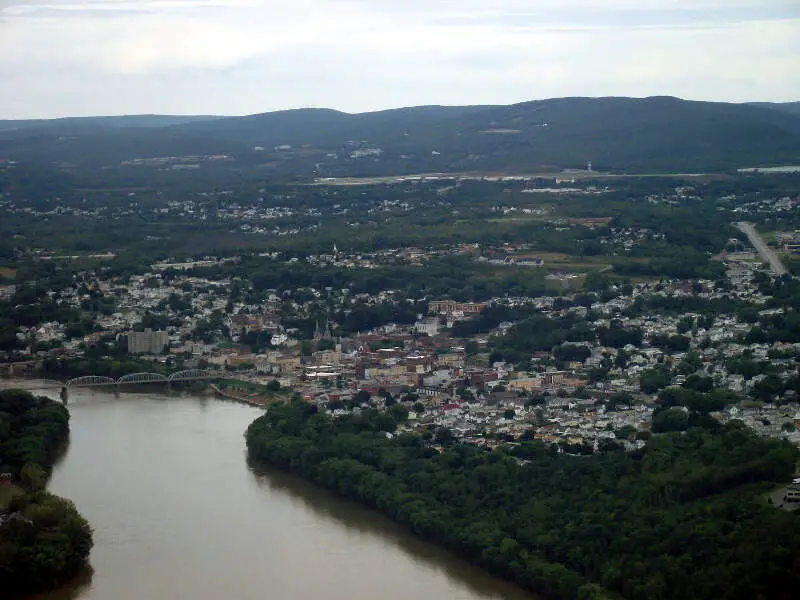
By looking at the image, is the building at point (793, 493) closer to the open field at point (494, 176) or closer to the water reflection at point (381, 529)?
the water reflection at point (381, 529)

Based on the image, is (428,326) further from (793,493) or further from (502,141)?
(502,141)

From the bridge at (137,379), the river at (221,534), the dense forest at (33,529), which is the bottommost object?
the bridge at (137,379)

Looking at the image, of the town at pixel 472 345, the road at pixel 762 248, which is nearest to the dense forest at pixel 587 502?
the town at pixel 472 345

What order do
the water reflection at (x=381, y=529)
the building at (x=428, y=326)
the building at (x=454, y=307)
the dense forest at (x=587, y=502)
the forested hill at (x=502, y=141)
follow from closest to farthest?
1. the dense forest at (x=587, y=502)
2. the water reflection at (x=381, y=529)
3. the building at (x=428, y=326)
4. the building at (x=454, y=307)
5. the forested hill at (x=502, y=141)

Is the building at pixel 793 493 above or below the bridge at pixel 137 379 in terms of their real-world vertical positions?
above

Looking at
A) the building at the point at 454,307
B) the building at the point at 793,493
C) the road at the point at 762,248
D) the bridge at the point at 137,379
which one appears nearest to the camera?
the building at the point at 793,493

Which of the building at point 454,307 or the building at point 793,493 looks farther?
the building at point 454,307

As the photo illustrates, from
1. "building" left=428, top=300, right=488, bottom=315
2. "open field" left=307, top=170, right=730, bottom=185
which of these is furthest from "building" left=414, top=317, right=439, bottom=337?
"open field" left=307, top=170, right=730, bottom=185

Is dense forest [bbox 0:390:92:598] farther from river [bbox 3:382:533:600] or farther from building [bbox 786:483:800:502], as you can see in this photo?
building [bbox 786:483:800:502]
